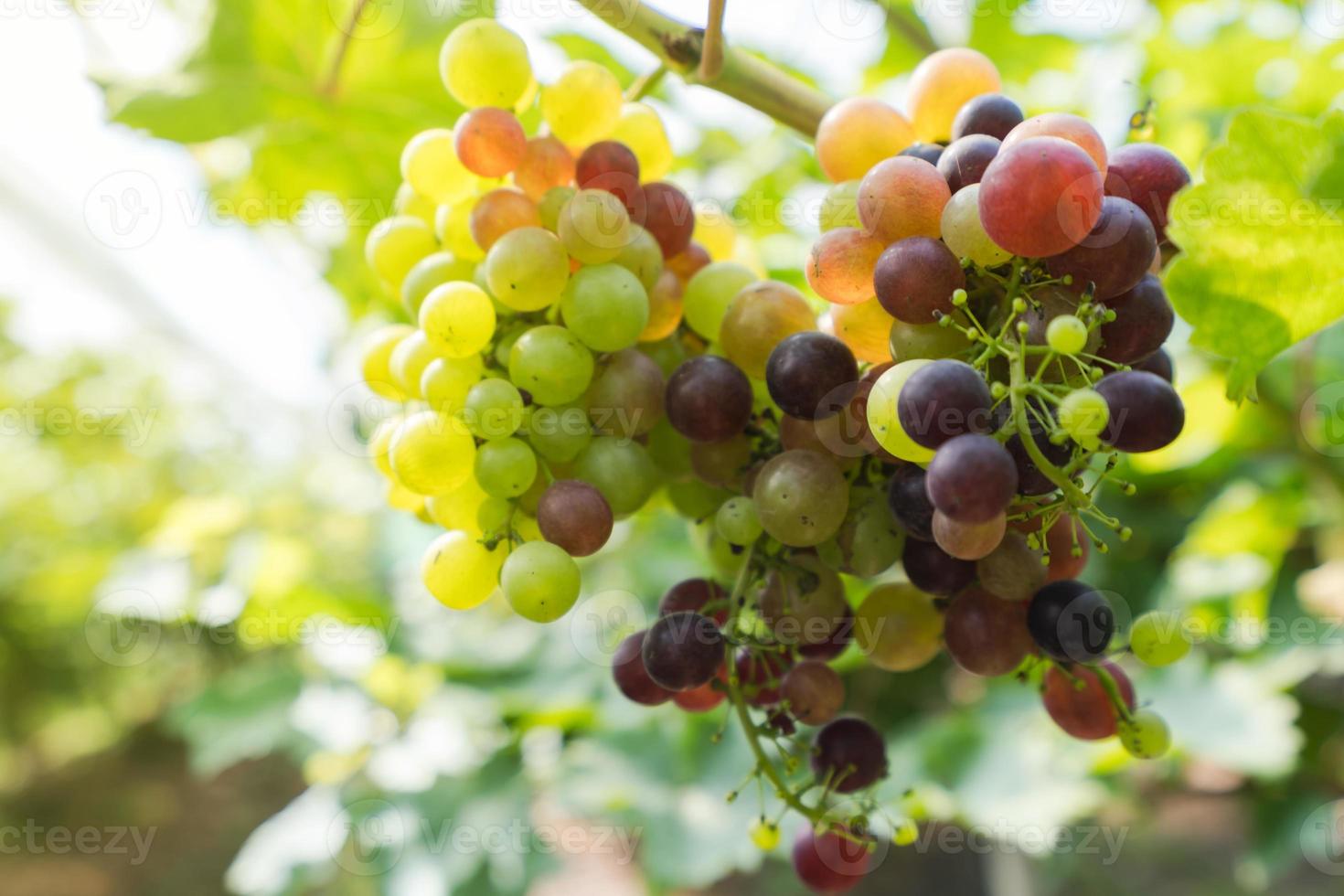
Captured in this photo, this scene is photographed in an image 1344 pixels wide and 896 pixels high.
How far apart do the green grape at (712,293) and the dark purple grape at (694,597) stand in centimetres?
17

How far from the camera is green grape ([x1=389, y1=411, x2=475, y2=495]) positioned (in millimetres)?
561

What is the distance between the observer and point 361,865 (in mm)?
1248

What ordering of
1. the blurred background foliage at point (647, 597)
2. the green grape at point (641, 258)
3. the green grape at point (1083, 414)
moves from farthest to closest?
the blurred background foliage at point (647, 597), the green grape at point (641, 258), the green grape at point (1083, 414)

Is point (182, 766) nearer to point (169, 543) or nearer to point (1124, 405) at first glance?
point (169, 543)

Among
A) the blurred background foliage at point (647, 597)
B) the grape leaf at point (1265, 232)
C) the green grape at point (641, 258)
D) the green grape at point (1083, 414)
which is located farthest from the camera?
the blurred background foliage at point (647, 597)

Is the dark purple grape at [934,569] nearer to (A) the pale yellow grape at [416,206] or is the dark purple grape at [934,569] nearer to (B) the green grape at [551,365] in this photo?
(B) the green grape at [551,365]

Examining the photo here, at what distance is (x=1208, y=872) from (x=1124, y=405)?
2.22 meters

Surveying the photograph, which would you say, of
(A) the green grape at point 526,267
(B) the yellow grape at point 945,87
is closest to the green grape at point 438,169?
(A) the green grape at point 526,267

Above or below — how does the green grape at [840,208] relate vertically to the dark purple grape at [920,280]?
below

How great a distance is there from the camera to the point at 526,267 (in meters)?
0.57

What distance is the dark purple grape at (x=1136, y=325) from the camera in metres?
0.47

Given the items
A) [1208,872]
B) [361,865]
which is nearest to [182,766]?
[361,865]

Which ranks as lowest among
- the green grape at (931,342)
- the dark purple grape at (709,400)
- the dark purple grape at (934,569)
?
the dark purple grape at (934,569)

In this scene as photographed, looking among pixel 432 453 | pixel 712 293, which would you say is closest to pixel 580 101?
pixel 712 293
